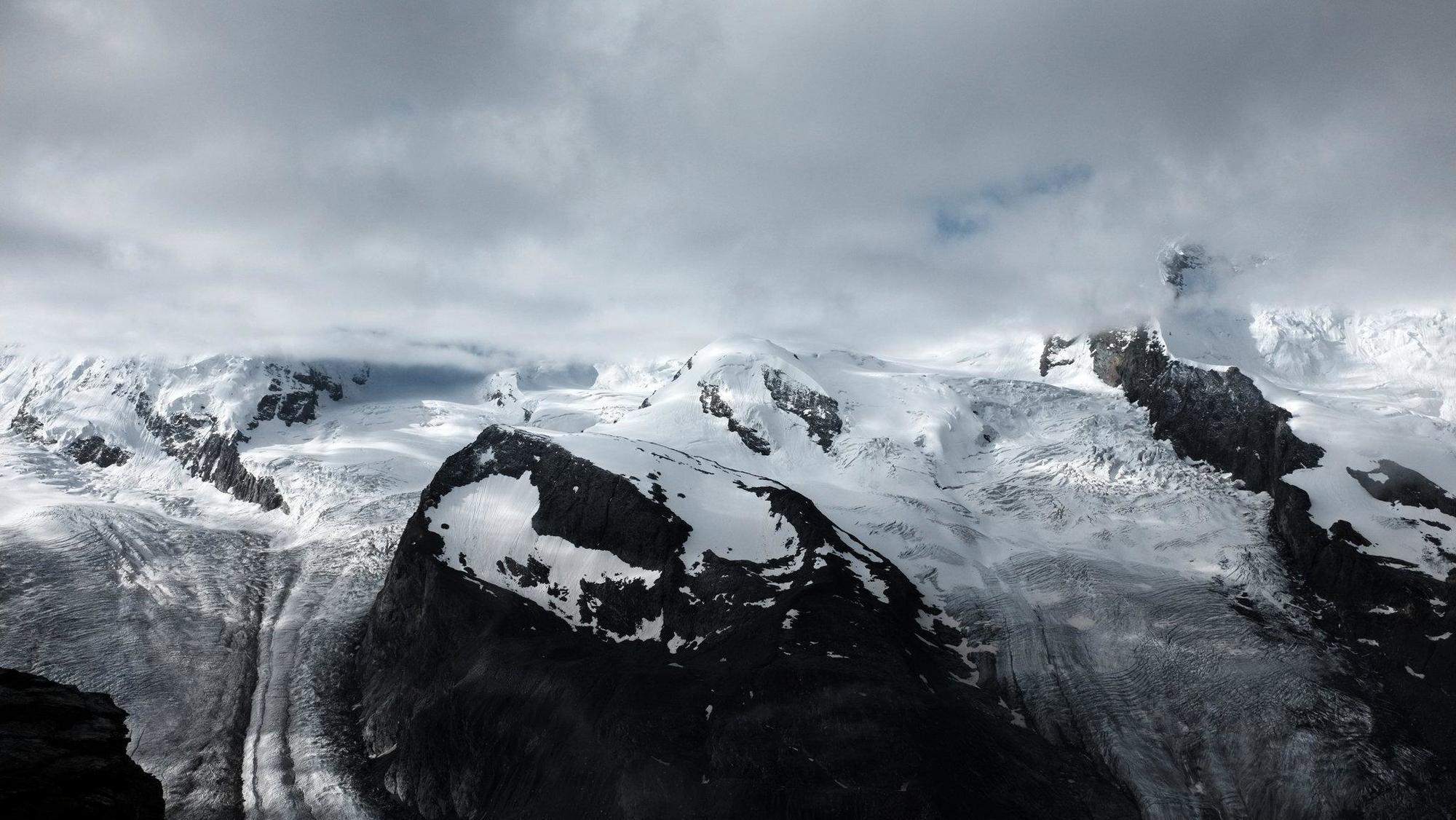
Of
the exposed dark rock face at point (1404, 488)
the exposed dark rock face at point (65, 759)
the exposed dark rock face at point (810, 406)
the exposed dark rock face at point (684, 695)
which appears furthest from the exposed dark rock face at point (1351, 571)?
the exposed dark rock face at point (65, 759)

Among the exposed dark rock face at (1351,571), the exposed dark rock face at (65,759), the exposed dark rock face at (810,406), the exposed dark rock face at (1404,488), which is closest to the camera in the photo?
the exposed dark rock face at (65,759)

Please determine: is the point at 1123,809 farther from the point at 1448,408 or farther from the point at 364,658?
the point at 1448,408

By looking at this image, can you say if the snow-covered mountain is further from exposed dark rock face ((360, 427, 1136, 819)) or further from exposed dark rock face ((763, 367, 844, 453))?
exposed dark rock face ((763, 367, 844, 453))

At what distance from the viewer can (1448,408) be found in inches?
5925

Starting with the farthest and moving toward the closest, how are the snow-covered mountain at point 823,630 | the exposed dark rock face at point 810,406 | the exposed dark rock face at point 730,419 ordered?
the exposed dark rock face at point 810,406 → the exposed dark rock face at point 730,419 → the snow-covered mountain at point 823,630

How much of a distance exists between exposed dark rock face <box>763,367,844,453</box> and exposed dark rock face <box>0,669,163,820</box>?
15747 cm

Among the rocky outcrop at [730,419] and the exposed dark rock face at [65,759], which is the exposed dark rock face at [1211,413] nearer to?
the rocky outcrop at [730,419]

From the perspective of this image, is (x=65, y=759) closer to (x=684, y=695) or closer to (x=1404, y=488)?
(x=684, y=695)

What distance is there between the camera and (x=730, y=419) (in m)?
186

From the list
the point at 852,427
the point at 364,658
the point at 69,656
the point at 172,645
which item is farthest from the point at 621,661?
the point at 852,427

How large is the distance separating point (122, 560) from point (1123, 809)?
544ft

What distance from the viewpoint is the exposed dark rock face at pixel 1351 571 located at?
79.1 meters

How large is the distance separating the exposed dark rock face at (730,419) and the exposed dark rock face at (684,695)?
73536mm

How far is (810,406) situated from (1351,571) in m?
112
